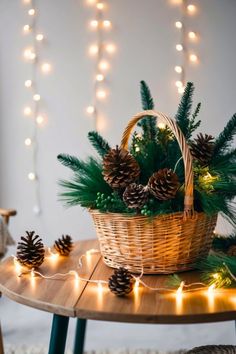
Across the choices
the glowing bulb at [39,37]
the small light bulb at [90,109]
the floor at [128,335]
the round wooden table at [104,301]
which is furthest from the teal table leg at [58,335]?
the glowing bulb at [39,37]

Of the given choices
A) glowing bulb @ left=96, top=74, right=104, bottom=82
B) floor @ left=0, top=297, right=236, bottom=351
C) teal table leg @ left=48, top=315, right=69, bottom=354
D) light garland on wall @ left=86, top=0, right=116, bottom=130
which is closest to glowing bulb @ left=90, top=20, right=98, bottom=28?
light garland on wall @ left=86, top=0, right=116, bottom=130

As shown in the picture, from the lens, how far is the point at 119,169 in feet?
→ 2.62

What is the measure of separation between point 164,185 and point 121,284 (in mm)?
179

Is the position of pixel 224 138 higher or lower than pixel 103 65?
lower

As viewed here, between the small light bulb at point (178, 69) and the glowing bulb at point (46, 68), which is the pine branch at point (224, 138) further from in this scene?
the glowing bulb at point (46, 68)

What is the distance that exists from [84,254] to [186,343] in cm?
76

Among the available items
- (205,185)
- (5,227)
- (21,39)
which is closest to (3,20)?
(21,39)

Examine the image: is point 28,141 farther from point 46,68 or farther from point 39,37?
point 39,37

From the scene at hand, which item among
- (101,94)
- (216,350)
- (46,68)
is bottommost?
(216,350)

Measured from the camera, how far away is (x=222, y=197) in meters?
0.84

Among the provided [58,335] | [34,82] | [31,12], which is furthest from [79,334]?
[31,12]

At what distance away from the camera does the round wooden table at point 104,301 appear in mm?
656

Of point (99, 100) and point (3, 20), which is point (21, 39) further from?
point (99, 100)

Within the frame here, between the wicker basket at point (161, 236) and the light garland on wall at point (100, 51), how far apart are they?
1.35m
